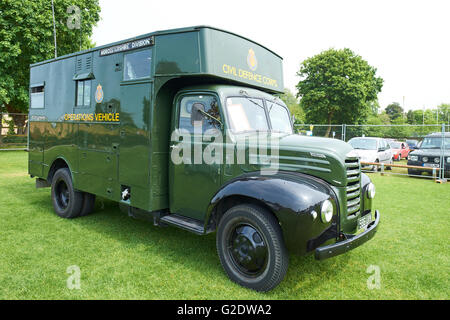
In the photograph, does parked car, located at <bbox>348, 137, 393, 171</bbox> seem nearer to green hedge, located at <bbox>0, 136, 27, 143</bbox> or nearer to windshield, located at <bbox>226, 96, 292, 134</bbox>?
windshield, located at <bbox>226, 96, 292, 134</bbox>

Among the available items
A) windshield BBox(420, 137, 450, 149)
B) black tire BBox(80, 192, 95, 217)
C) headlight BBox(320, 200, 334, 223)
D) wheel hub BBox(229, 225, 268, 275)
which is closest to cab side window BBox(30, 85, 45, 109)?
black tire BBox(80, 192, 95, 217)

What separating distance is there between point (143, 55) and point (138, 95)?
612mm

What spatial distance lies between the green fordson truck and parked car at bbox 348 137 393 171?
432 inches

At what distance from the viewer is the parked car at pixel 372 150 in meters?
15.0

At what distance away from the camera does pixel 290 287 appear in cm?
389

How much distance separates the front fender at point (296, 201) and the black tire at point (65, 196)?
4.14m

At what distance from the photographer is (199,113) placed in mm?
4520

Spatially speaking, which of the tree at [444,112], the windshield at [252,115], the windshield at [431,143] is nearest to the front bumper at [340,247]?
the windshield at [252,115]

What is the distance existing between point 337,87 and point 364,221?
109 ft

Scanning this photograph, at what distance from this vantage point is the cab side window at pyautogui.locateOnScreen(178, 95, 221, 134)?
14.4 ft

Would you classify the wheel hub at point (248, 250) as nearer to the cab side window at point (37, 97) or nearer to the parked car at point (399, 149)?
the cab side window at point (37, 97)

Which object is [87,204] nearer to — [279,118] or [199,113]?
[199,113]

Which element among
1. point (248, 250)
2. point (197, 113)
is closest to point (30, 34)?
point (197, 113)
